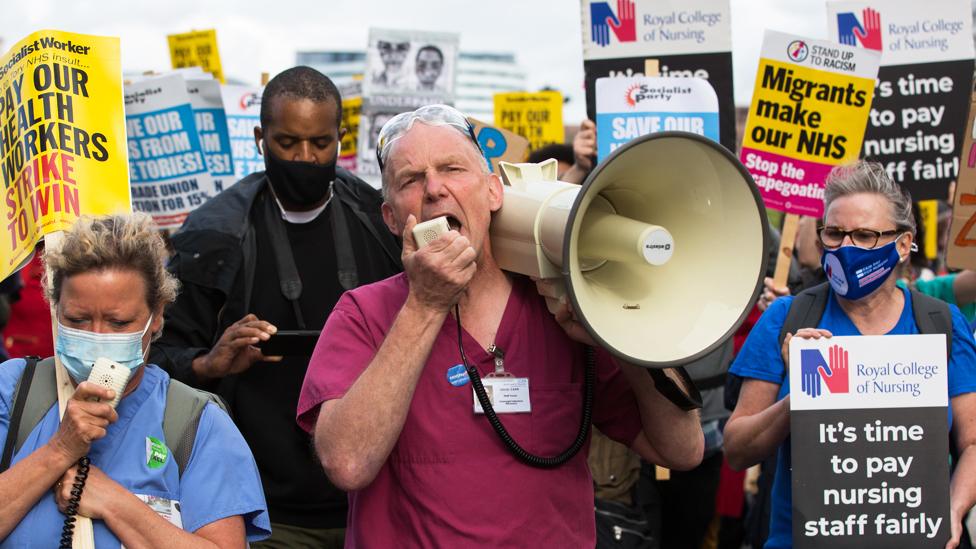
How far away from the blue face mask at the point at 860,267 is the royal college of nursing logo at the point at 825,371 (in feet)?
0.87

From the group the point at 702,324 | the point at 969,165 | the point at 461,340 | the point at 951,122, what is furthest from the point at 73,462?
the point at 951,122

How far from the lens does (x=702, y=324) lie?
7.56ft

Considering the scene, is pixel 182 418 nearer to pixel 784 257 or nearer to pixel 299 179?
pixel 299 179

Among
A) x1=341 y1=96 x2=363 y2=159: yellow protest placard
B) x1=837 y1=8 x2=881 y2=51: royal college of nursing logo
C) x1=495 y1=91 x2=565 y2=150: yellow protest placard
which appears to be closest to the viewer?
x1=837 y1=8 x2=881 y2=51: royal college of nursing logo

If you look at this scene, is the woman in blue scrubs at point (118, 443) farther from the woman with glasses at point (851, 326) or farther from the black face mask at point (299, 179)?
the woman with glasses at point (851, 326)

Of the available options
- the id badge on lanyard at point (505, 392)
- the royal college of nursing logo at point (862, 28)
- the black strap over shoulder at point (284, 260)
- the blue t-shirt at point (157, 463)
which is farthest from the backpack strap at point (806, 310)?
the royal college of nursing logo at point (862, 28)

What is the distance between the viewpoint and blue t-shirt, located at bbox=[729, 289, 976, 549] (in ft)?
11.2

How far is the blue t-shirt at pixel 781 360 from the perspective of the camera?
11.2 ft

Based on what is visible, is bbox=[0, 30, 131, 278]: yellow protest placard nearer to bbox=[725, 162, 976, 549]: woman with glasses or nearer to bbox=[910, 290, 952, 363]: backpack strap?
bbox=[725, 162, 976, 549]: woman with glasses

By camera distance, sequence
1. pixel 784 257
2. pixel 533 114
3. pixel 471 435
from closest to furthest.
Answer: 1. pixel 471 435
2. pixel 784 257
3. pixel 533 114

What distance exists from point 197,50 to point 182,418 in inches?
278

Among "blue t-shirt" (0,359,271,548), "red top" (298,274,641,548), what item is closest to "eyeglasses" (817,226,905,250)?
"red top" (298,274,641,548)

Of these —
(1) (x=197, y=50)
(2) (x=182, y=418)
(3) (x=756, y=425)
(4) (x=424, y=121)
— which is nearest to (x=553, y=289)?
(4) (x=424, y=121)

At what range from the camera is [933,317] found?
3.42 m
